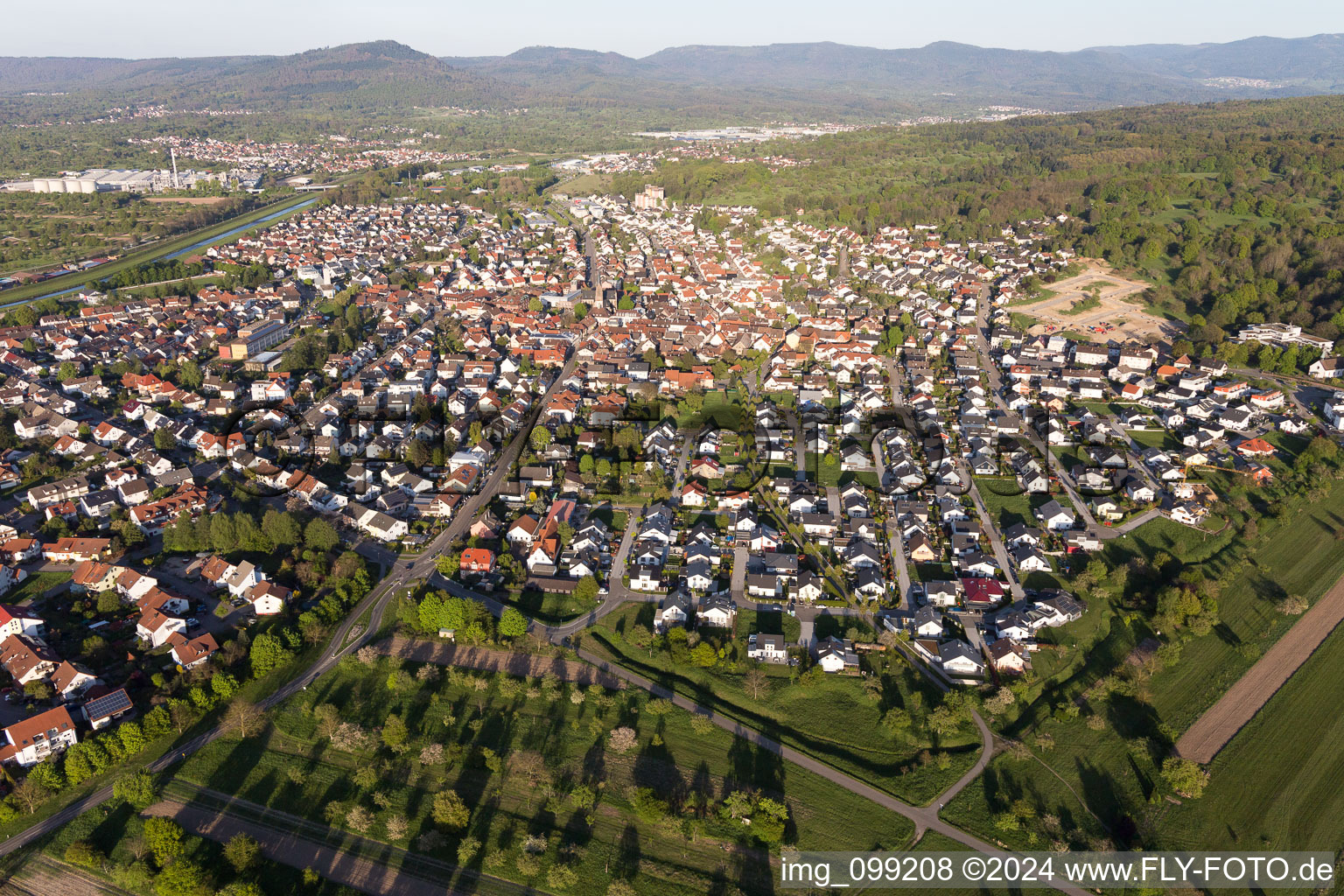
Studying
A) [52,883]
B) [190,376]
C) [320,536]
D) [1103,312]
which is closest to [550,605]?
[320,536]

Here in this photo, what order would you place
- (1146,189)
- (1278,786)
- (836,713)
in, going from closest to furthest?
(1278,786) → (836,713) → (1146,189)

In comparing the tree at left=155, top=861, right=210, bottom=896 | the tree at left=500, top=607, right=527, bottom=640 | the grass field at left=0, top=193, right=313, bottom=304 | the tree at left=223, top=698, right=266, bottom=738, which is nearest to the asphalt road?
the tree at left=223, top=698, right=266, bottom=738

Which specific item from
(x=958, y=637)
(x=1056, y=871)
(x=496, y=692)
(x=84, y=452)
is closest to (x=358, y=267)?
(x=84, y=452)

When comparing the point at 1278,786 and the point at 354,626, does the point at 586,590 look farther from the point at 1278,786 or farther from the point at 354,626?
the point at 1278,786

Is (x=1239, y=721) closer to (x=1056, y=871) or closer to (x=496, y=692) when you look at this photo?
(x=1056, y=871)

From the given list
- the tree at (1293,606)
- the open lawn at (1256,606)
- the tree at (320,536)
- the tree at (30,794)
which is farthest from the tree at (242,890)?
the tree at (1293,606)

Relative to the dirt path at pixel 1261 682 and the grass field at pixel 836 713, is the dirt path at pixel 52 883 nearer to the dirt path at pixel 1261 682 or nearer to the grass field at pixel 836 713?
the grass field at pixel 836 713
